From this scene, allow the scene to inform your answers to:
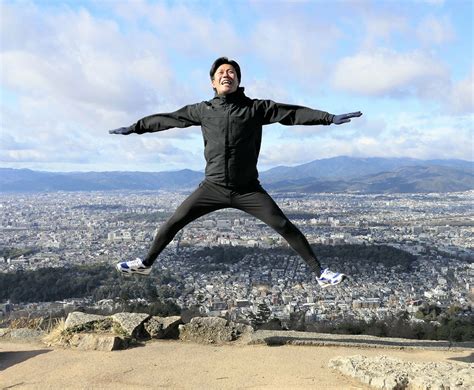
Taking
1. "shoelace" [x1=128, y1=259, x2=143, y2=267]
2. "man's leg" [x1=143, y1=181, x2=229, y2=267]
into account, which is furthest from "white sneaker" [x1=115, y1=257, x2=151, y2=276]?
"man's leg" [x1=143, y1=181, x2=229, y2=267]

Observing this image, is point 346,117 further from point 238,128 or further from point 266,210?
point 266,210

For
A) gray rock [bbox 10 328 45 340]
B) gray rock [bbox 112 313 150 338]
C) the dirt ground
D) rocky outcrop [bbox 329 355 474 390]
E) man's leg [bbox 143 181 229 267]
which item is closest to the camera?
rocky outcrop [bbox 329 355 474 390]

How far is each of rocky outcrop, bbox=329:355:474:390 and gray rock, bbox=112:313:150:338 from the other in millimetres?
2552

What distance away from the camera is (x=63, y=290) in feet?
67.3

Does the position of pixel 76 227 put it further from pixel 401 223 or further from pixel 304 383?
pixel 304 383

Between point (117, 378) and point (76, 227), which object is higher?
point (117, 378)

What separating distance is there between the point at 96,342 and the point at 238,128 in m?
3.10

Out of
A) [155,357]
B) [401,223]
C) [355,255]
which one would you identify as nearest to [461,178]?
[401,223]

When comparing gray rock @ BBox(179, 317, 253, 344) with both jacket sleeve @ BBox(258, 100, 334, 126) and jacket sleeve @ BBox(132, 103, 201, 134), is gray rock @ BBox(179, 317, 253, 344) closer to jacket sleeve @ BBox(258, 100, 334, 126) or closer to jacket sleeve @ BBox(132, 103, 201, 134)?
jacket sleeve @ BBox(132, 103, 201, 134)

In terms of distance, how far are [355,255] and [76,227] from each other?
990 inches

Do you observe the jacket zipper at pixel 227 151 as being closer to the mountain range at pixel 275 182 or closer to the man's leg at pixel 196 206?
the man's leg at pixel 196 206

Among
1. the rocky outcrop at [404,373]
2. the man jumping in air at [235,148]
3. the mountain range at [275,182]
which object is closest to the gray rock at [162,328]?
the man jumping in air at [235,148]

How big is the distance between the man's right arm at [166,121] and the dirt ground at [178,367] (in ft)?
8.07

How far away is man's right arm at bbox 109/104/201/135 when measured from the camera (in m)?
5.05
